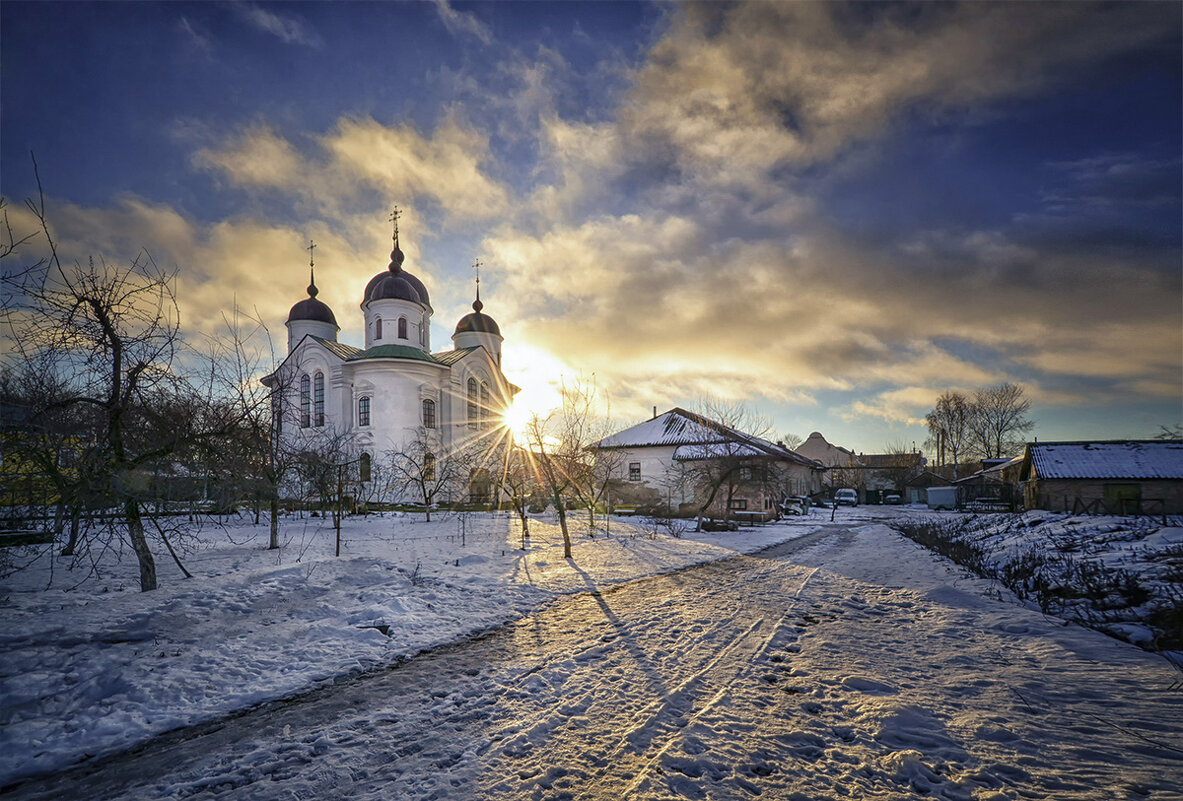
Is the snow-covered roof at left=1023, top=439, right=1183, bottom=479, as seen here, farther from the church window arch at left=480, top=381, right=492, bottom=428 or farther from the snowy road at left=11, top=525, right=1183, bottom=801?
the church window arch at left=480, top=381, right=492, bottom=428

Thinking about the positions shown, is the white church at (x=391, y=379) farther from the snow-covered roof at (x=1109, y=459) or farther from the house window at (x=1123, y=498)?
the house window at (x=1123, y=498)

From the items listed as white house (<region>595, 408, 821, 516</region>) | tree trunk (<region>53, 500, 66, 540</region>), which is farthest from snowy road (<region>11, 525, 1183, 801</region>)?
white house (<region>595, 408, 821, 516</region>)

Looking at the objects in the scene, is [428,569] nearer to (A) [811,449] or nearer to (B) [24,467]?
(B) [24,467]

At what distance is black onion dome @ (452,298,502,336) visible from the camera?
44.6 m

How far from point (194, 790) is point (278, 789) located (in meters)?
0.56

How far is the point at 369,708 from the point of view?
4.40 metres

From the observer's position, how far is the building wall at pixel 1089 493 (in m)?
22.2

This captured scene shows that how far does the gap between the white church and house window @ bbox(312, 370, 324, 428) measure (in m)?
0.06

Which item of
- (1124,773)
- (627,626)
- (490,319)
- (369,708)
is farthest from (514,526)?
(490,319)

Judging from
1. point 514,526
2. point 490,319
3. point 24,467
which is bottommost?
point 514,526

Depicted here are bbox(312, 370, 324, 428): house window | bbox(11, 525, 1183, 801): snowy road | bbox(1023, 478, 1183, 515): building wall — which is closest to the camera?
bbox(11, 525, 1183, 801): snowy road

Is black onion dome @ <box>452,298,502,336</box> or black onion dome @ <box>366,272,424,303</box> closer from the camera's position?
black onion dome @ <box>366,272,424,303</box>

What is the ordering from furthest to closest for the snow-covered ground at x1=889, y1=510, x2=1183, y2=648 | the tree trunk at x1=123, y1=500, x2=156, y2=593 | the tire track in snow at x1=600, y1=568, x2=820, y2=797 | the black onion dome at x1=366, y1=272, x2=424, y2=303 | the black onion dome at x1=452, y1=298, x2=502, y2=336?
the black onion dome at x1=452, y1=298, x2=502, y2=336, the black onion dome at x1=366, y1=272, x2=424, y2=303, the tree trunk at x1=123, y1=500, x2=156, y2=593, the snow-covered ground at x1=889, y1=510, x2=1183, y2=648, the tire track in snow at x1=600, y1=568, x2=820, y2=797

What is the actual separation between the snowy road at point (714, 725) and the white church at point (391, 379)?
2634 cm
